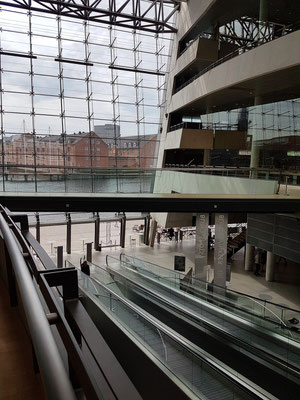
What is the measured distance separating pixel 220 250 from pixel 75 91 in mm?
13236

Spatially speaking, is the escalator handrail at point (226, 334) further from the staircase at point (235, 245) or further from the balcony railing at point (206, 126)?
the balcony railing at point (206, 126)

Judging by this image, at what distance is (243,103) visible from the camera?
19953mm

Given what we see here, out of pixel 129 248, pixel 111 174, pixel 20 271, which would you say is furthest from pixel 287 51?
pixel 129 248

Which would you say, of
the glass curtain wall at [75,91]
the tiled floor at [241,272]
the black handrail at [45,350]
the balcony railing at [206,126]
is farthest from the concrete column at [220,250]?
the black handrail at [45,350]

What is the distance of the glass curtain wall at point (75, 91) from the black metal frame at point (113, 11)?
0.61 meters

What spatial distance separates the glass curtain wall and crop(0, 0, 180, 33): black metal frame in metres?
0.61

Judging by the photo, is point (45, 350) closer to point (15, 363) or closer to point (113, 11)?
point (15, 363)

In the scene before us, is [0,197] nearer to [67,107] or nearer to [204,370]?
[204,370]

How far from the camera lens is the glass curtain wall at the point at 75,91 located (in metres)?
18.6

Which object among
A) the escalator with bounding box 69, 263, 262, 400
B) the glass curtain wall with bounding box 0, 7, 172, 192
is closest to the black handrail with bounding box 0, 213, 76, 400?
the escalator with bounding box 69, 263, 262, 400

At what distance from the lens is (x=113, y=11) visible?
19.6m

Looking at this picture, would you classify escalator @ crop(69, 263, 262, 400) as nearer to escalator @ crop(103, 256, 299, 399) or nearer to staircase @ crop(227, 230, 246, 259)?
escalator @ crop(103, 256, 299, 399)

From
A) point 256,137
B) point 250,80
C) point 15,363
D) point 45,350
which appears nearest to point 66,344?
point 45,350

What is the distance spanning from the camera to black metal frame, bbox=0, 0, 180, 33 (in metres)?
18.5
